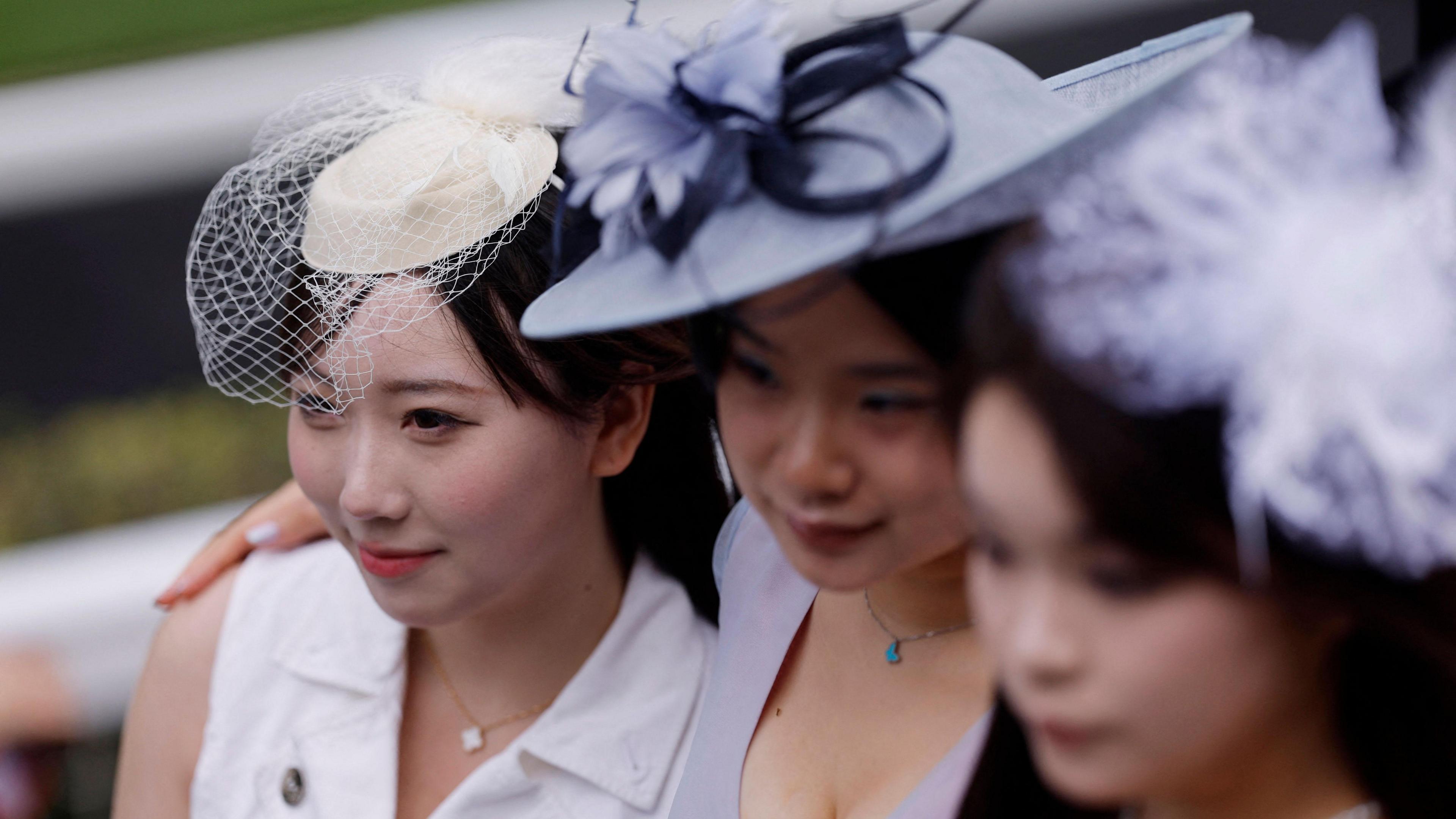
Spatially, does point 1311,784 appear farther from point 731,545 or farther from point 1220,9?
point 1220,9

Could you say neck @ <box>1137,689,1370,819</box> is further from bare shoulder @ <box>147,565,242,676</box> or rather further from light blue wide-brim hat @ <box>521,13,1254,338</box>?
bare shoulder @ <box>147,565,242,676</box>

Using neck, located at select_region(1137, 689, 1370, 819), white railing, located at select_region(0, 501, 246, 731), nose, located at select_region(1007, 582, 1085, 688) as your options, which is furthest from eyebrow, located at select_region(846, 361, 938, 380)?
white railing, located at select_region(0, 501, 246, 731)

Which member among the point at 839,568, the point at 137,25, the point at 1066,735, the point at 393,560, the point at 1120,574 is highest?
the point at 1120,574

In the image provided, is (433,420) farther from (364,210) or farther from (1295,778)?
(1295,778)

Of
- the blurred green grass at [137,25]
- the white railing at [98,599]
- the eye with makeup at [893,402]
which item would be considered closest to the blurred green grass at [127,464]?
the white railing at [98,599]

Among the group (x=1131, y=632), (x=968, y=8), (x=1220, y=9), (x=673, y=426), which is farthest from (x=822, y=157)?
(x=1220, y=9)

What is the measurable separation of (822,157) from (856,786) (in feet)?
2.29

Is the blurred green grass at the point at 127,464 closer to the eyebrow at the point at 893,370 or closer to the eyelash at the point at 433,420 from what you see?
the eyelash at the point at 433,420

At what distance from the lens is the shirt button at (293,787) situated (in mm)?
1926

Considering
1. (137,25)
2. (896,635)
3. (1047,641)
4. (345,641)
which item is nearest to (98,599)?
(345,641)

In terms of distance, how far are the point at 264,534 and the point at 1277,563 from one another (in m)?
1.84

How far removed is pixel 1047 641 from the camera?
832 mm

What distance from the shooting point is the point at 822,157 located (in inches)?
41.3

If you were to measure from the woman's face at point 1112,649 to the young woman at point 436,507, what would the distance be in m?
0.90
